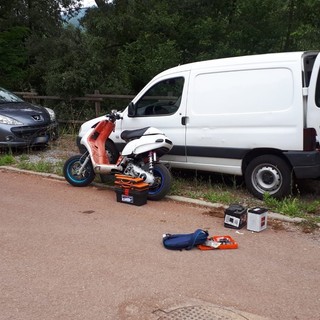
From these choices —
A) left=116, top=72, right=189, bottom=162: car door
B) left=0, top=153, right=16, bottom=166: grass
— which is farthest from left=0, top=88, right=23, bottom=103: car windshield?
left=116, top=72, right=189, bottom=162: car door

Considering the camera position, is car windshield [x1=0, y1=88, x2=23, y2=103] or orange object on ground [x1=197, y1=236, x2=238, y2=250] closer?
orange object on ground [x1=197, y1=236, x2=238, y2=250]

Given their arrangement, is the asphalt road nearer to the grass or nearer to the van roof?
the van roof

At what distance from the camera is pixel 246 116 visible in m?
6.86

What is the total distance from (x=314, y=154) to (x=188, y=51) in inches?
480

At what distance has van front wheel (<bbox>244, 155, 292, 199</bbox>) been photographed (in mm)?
6613

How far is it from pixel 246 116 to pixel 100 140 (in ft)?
8.18

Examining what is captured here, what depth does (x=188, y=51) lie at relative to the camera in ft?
58.5

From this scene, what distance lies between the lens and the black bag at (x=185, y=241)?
5.06 meters

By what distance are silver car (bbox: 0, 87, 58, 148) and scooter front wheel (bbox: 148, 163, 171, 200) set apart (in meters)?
4.50

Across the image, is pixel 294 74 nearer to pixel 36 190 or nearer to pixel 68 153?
pixel 36 190

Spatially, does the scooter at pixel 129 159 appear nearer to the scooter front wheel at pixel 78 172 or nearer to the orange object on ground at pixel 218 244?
the scooter front wheel at pixel 78 172

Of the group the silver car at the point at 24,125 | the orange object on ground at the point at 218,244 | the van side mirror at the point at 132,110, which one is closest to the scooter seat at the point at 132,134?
the van side mirror at the point at 132,110

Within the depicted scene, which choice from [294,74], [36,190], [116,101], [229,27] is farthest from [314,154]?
[229,27]

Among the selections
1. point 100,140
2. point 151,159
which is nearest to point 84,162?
point 100,140
